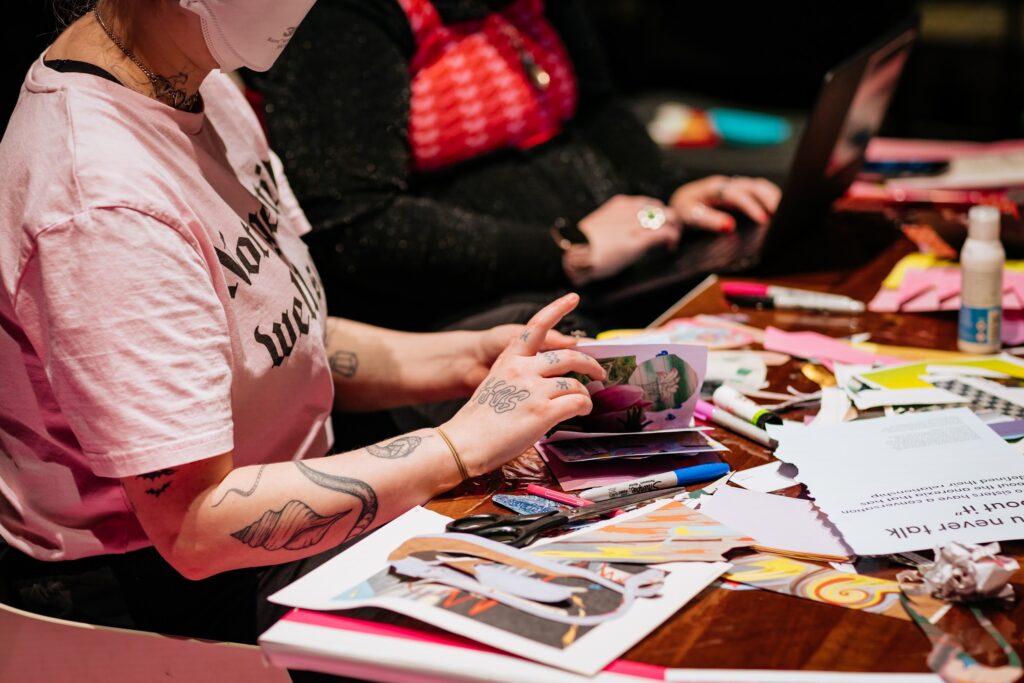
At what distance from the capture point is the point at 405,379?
1.50 meters

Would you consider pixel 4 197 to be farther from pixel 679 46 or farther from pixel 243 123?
pixel 679 46

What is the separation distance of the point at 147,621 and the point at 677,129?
8.07 ft

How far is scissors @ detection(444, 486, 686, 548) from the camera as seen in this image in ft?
3.11

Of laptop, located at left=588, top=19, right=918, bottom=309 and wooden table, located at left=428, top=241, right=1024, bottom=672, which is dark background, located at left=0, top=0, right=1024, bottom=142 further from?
wooden table, located at left=428, top=241, right=1024, bottom=672

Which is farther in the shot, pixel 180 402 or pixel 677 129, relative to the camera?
pixel 677 129

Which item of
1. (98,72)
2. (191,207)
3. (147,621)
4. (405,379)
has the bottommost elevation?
(147,621)

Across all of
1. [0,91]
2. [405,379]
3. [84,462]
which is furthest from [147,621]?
[0,91]

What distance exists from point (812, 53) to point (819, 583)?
402 centimetres

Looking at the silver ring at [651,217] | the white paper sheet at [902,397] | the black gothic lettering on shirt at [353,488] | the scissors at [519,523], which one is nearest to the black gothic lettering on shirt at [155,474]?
the black gothic lettering on shirt at [353,488]

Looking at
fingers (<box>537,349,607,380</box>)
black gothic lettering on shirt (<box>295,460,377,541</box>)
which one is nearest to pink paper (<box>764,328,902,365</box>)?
fingers (<box>537,349,607,380</box>)

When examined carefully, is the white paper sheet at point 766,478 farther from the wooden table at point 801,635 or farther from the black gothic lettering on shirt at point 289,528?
the black gothic lettering on shirt at point 289,528

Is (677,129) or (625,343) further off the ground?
(625,343)

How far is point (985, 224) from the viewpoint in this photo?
1393mm

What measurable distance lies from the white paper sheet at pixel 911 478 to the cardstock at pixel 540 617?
0.53 feet
